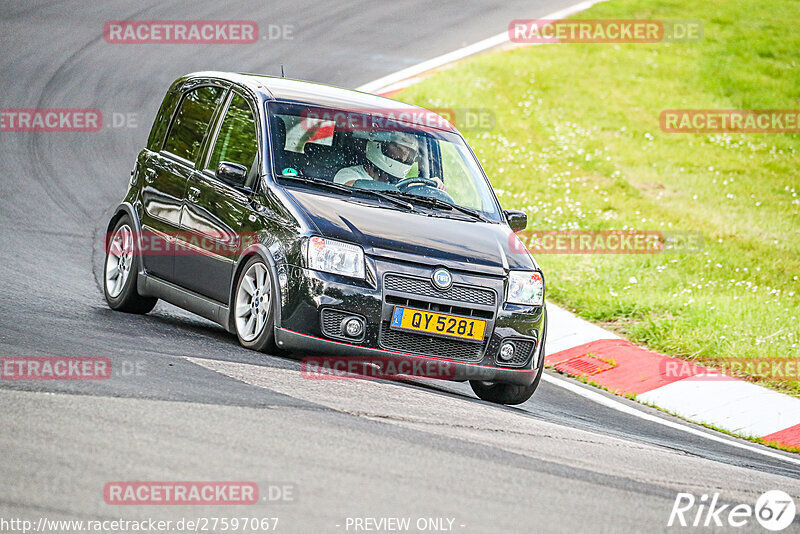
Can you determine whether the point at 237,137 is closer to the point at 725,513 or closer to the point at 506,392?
the point at 506,392

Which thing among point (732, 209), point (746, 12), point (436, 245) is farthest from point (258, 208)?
point (746, 12)

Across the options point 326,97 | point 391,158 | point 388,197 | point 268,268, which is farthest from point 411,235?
point 326,97

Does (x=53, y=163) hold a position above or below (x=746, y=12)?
below

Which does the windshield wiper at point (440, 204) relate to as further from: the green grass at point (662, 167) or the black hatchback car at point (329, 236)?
the green grass at point (662, 167)

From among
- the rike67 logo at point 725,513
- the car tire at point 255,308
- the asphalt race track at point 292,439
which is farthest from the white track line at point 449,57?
the rike67 logo at point 725,513

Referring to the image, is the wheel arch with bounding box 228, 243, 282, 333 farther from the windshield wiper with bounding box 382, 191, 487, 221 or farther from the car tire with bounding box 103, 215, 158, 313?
the car tire with bounding box 103, 215, 158, 313

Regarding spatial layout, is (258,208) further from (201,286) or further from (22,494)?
(22,494)

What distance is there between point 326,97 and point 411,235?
1.69 meters

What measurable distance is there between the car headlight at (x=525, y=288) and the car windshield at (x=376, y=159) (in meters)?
0.77

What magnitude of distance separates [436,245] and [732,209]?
34.2 feet

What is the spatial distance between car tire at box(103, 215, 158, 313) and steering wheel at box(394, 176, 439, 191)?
7.43 feet

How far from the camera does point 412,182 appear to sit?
868cm

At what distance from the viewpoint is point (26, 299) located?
29.7 feet

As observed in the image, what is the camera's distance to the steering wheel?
8594 mm
